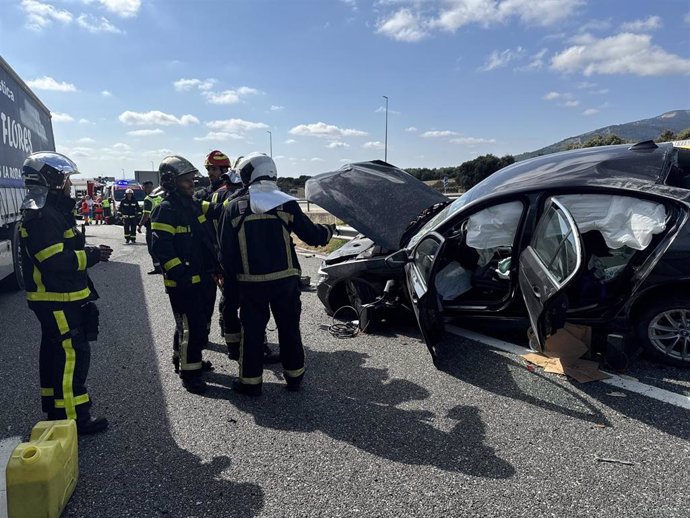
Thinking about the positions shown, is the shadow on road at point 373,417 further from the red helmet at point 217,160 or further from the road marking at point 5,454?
the red helmet at point 217,160

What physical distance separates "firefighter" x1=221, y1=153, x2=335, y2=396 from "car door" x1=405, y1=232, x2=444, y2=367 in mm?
898

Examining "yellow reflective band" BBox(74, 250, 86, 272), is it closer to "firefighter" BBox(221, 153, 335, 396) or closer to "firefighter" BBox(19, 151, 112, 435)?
"firefighter" BBox(19, 151, 112, 435)

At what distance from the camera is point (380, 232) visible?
4898 mm

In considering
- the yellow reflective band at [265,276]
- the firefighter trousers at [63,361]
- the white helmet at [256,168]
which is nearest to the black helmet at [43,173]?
the firefighter trousers at [63,361]

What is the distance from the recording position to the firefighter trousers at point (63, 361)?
9.53 ft

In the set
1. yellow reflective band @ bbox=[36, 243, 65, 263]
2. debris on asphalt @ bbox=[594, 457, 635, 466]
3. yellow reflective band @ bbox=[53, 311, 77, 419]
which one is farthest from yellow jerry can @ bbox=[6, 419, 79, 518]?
debris on asphalt @ bbox=[594, 457, 635, 466]

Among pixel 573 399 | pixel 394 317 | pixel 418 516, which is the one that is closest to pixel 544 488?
pixel 418 516

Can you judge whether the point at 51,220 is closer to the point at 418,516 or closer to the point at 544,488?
the point at 418,516

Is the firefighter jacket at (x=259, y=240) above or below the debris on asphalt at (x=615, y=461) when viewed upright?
above

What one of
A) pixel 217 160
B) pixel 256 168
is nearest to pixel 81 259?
pixel 256 168

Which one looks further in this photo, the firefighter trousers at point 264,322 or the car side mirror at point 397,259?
the car side mirror at point 397,259

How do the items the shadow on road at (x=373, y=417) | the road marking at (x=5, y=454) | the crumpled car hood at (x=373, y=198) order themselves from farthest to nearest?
the crumpled car hood at (x=373, y=198), the shadow on road at (x=373, y=417), the road marking at (x=5, y=454)

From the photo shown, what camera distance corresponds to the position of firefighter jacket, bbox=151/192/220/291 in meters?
3.51

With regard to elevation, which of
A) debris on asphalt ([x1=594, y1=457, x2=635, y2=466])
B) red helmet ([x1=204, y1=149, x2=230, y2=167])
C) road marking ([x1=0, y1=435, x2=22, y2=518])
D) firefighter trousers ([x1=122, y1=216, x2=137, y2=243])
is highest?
red helmet ([x1=204, y1=149, x2=230, y2=167])
